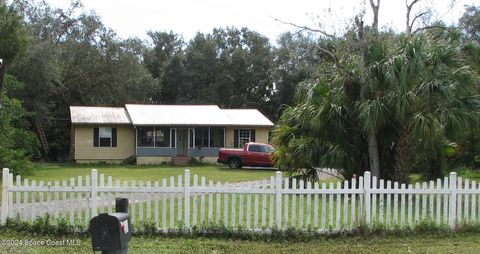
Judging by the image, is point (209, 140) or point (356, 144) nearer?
point (356, 144)

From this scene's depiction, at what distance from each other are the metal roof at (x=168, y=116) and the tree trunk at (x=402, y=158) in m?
20.3

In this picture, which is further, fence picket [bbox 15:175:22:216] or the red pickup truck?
the red pickup truck

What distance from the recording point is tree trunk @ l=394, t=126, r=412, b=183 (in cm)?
1202

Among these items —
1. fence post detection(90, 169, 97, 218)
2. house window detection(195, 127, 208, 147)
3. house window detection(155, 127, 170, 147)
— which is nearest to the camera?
fence post detection(90, 169, 97, 218)

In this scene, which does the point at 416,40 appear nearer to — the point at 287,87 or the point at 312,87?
the point at 312,87

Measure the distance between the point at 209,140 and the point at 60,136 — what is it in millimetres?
11750

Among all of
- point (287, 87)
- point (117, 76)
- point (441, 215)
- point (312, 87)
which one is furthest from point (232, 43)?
point (441, 215)

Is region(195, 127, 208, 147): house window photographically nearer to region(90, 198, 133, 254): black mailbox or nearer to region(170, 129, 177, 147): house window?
region(170, 129, 177, 147): house window

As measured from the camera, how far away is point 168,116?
3319 centimetres

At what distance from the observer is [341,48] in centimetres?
1322

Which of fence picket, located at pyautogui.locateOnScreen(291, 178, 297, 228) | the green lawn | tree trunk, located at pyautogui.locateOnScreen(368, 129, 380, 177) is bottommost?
the green lawn

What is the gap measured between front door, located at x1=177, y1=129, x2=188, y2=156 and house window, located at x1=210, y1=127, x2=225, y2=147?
165 centimetres

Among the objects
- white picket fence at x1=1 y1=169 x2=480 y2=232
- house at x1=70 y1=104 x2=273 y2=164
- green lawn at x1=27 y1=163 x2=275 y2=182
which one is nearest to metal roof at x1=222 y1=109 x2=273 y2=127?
house at x1=70 y1=104 x2=273 y2=164

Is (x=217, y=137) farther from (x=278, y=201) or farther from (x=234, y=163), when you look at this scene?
(x=278, y=201)
